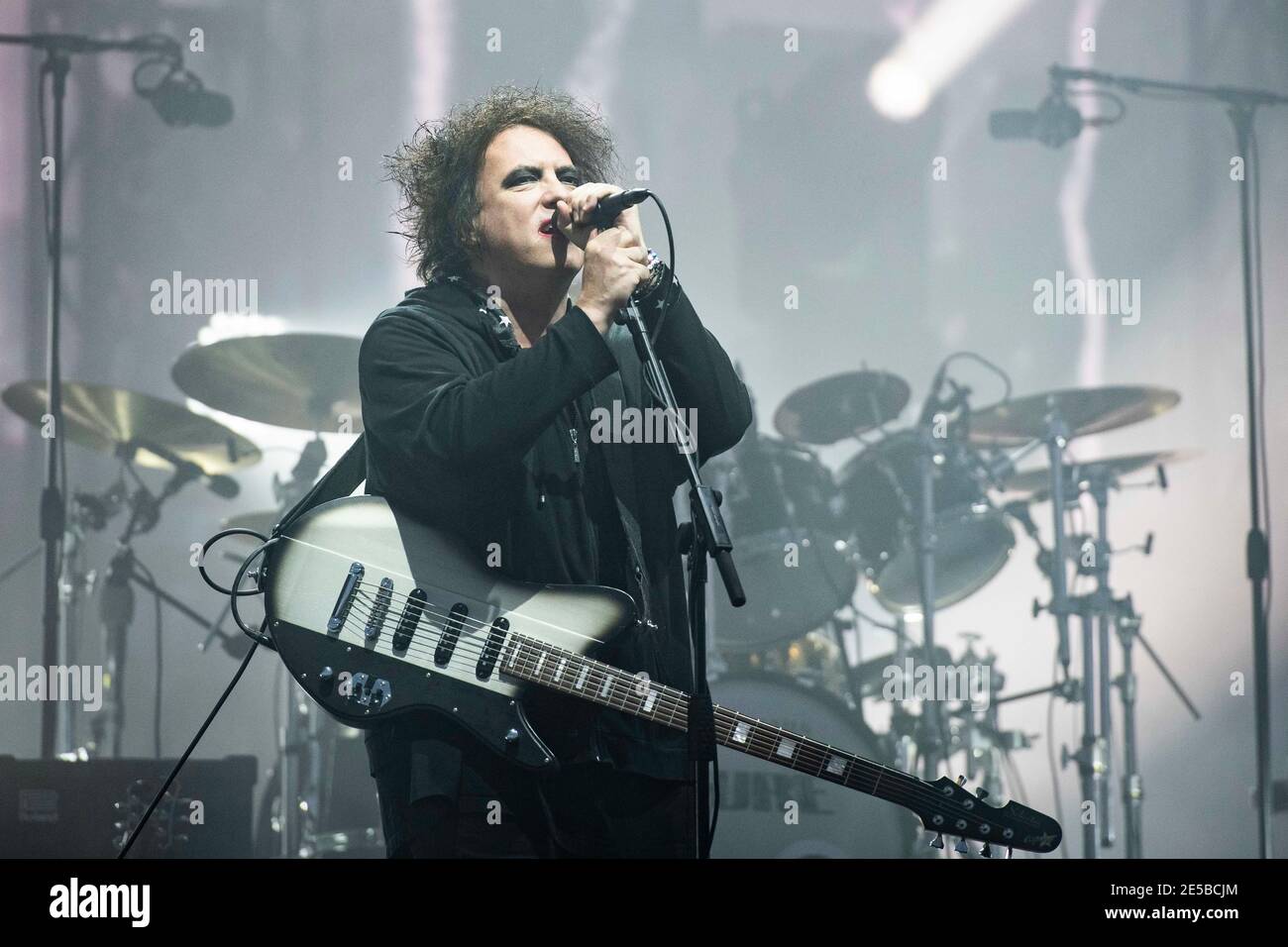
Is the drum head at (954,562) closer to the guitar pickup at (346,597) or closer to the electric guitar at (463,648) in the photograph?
the electric guitar at (463,648)

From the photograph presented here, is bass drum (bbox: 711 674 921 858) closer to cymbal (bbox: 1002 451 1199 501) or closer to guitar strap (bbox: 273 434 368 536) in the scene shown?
cymbal (bbox: 1002 451 1199 501)

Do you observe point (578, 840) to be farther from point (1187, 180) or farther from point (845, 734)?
point (1187, 180)

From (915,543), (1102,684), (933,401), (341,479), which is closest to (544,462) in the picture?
(341,479)

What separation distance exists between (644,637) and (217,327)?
8.61 feet

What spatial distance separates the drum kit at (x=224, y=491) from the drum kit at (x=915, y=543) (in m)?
1.29

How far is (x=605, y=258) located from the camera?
1881 mm

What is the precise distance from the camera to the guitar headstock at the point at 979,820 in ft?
6.52

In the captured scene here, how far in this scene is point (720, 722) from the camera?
6.61 feet

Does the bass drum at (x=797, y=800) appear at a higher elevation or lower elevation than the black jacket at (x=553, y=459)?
Answer: lower

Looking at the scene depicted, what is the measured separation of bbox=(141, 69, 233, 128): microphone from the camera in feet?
13.1

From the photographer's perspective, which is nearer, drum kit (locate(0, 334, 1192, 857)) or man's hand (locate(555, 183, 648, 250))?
man's hand (locate(555, 183, 648, 250))

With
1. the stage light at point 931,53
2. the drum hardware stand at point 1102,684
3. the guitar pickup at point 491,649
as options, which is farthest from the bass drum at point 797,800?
the stage light at point 931,53

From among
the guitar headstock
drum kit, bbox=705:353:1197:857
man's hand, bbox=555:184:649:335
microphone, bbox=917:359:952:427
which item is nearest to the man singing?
man's hand, bbox=555:184:649:335
